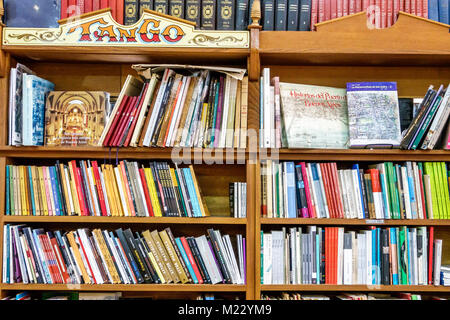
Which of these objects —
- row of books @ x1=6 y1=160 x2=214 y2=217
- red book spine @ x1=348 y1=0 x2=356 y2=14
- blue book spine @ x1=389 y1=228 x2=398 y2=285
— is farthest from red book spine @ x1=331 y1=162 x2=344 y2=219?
red book spine @ x1=348 y1=0 x2=356 y2=14

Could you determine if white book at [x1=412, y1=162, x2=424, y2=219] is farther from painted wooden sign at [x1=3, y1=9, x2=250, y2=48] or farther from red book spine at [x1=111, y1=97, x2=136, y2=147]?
red book spine at [x1=111, y1=97, x2=136, y2=147]

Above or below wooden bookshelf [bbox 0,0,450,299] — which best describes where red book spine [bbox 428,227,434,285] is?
below

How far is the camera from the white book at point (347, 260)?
1961mm

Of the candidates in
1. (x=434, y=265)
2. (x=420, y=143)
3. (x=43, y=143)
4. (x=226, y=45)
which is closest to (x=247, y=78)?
(x=226, y=45)

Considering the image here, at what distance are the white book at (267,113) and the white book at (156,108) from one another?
0.41 m

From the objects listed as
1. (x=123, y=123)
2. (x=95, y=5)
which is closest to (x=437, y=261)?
(x=123, y=123)

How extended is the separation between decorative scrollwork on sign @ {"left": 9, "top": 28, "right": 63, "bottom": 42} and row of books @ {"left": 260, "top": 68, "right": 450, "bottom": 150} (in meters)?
0.90

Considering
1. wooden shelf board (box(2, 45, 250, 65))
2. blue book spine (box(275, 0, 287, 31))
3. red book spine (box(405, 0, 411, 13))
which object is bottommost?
wooden shelf board (box(2, 45, 250, 65))

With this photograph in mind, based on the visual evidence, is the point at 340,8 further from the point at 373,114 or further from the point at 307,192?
the point at 307,192

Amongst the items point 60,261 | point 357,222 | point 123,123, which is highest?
point 123,123

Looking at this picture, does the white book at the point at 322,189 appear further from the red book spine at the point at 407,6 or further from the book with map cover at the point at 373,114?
the red book spine at the point at 407,6

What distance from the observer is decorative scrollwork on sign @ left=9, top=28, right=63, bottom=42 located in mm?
1934

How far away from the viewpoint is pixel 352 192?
199 cm

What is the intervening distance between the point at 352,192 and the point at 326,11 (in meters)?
0.81
